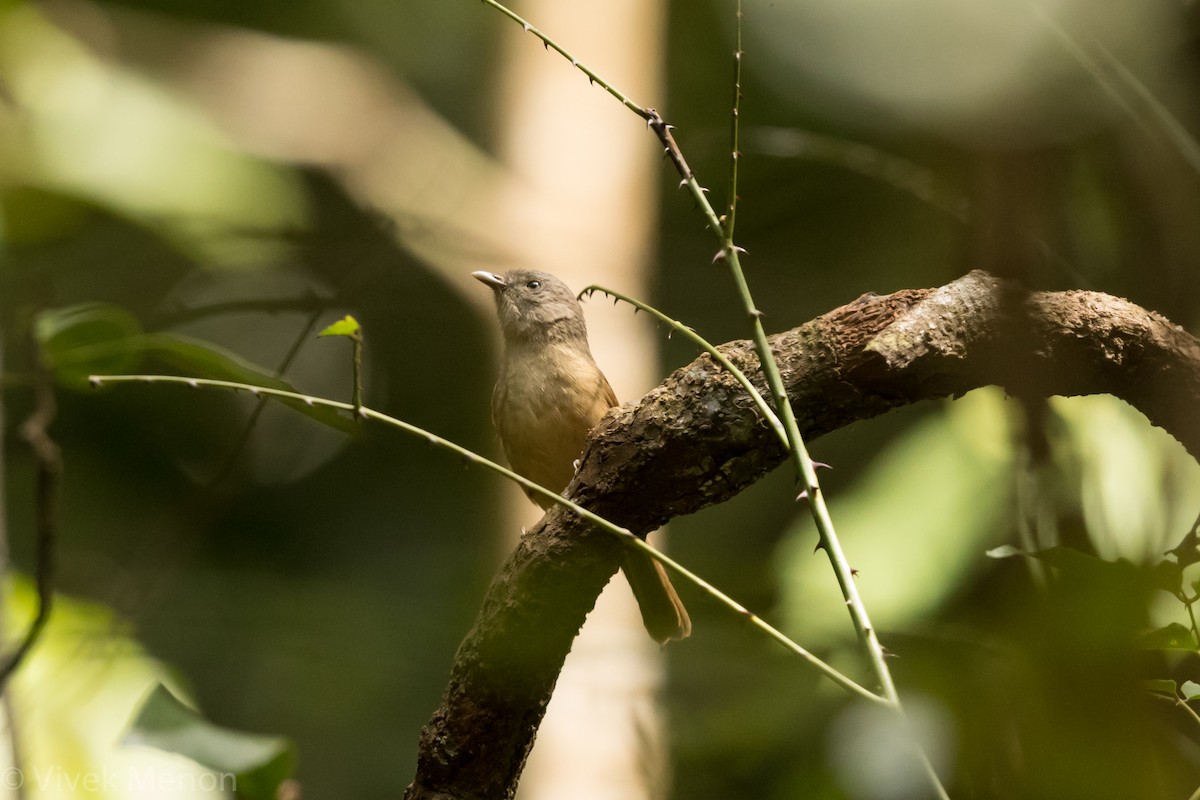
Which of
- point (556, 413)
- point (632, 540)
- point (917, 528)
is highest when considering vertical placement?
point (556, 413)

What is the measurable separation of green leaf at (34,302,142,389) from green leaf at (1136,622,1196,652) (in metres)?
1.83

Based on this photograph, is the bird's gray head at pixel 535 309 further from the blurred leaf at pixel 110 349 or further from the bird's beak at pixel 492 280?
the blurred leaf at pixel 110 349

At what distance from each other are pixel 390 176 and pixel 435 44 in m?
1.92

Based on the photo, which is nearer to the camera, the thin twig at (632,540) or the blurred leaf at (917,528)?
the thin twig at (632,540)

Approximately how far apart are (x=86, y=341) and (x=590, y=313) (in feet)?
8.35

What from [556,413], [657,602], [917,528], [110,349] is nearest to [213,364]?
[110,349]

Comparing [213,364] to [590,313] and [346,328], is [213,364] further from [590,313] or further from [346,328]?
[590,313]

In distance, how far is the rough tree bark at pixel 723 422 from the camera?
1740 millimetres

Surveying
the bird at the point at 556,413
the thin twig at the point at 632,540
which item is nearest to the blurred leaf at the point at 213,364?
the thin twig at the point at 632,540

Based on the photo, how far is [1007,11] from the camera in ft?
8.59

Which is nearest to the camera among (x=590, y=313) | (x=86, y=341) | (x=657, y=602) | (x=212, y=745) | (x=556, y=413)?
(x=212, y=745)

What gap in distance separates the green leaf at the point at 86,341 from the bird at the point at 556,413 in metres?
1.18

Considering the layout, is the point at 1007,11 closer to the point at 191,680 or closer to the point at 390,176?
the point at 390,176

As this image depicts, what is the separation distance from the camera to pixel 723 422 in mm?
1776
